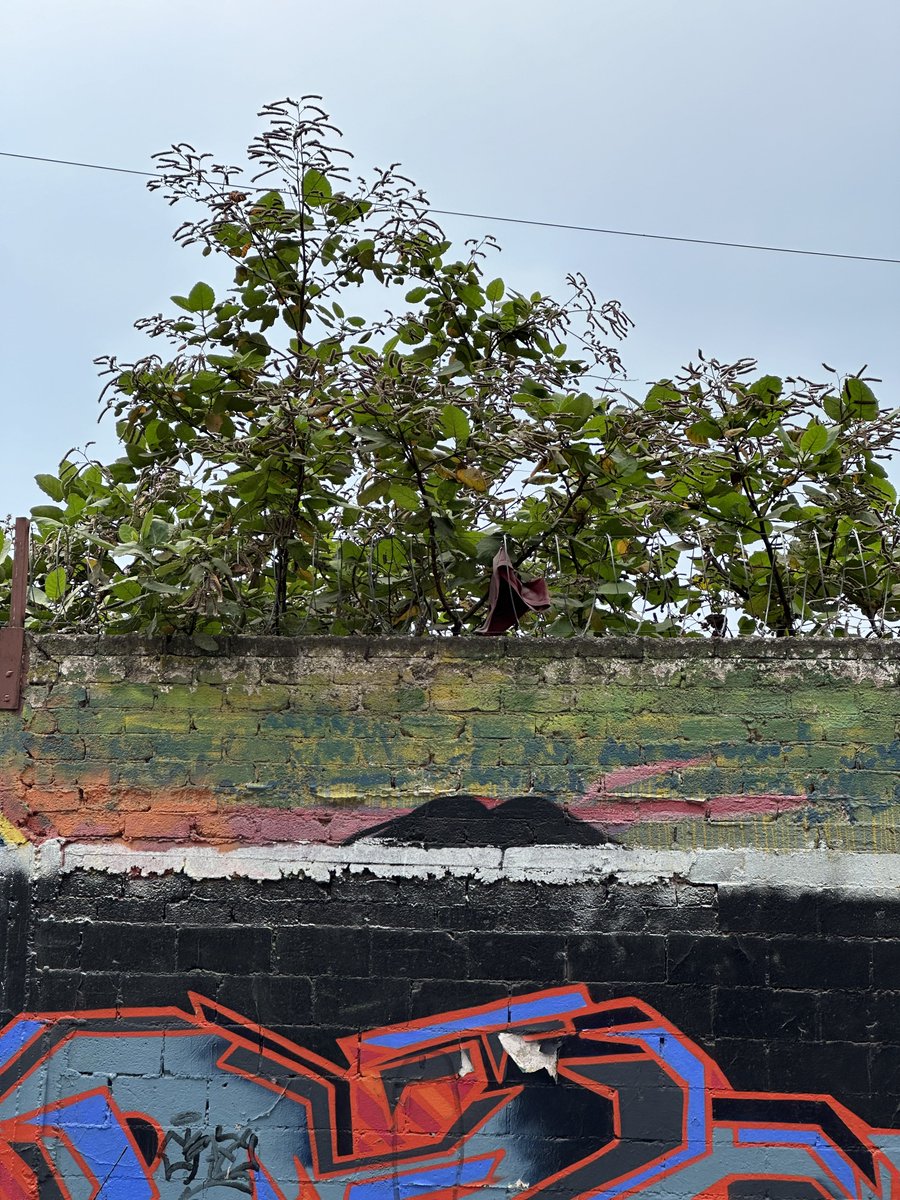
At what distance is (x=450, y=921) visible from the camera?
12.7ft

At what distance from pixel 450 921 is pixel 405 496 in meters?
1.53

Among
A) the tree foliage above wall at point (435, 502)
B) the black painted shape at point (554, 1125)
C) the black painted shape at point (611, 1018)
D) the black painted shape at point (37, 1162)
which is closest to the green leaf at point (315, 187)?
the tree foliage above wall at point (435, 502)

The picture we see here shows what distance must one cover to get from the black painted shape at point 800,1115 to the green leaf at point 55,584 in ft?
9.88

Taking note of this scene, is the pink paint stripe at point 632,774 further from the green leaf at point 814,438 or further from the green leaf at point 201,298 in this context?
the green leaf at point 201,298

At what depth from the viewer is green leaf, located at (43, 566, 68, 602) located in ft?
14.6

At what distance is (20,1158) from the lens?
12.5ft

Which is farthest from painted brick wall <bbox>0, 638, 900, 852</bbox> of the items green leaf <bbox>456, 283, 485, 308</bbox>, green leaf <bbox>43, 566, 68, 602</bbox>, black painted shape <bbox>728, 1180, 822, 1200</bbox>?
green leaf <bbox>456, 283, 485, 308</bbox>

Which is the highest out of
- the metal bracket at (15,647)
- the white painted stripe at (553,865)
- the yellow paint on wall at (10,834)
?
the metal bracket at (15,647)

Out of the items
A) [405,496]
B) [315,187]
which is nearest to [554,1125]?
[405,496]

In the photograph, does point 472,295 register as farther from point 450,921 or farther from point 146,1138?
point 146,1138

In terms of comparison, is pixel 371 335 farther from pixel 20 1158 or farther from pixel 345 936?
pixel 20 1158

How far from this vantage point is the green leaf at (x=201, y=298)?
15.4ft

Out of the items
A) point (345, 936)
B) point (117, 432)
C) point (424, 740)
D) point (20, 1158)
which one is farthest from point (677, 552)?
point (20, 1158)

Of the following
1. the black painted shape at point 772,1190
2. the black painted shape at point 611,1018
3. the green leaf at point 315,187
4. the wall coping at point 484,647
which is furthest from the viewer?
the green leaf at point 315,187
